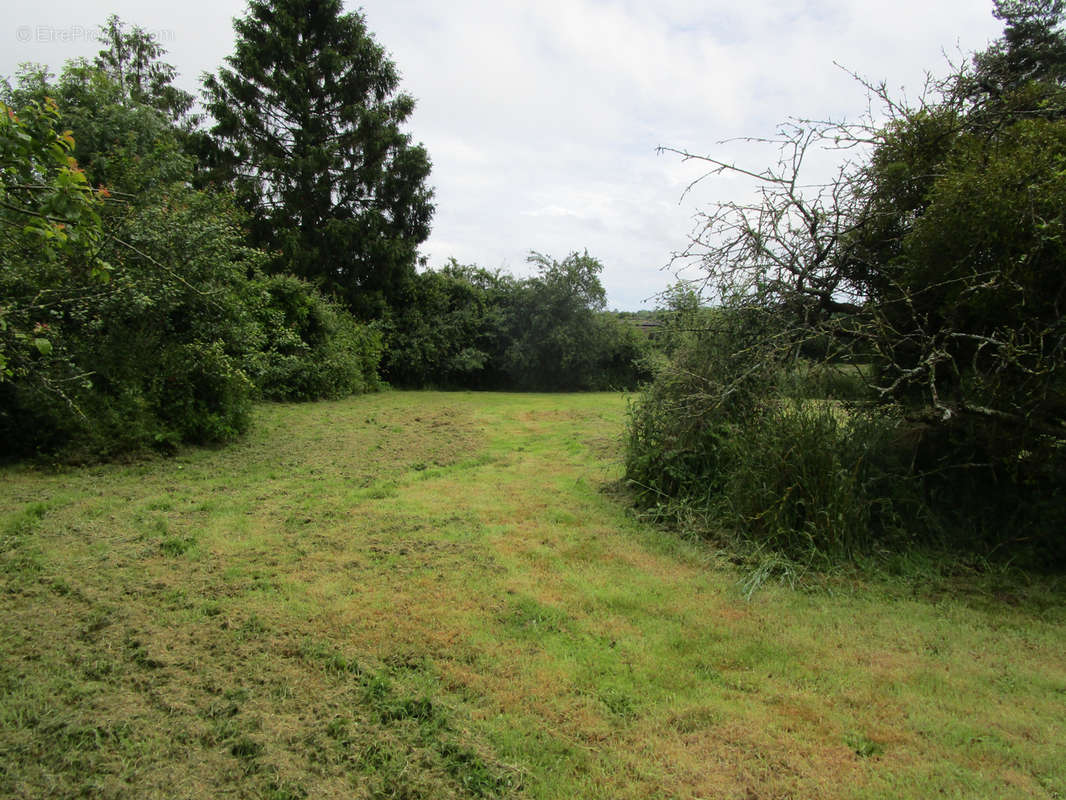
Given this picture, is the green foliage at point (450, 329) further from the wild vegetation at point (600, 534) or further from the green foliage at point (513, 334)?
the wild vegetation at point (600, 534)

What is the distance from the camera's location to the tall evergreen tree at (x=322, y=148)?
17172 millimetres

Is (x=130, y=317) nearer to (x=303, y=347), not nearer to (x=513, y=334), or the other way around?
(x=303, y=347)

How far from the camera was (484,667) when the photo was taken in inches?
111

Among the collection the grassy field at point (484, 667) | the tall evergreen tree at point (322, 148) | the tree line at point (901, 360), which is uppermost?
the tall evergreen tree at point (322, 148)

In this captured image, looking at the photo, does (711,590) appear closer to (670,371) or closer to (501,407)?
→ (670,371)

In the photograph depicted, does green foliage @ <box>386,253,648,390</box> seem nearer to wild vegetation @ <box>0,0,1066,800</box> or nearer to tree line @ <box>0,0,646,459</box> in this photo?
tree line @ <box>0,0,646,459</box>

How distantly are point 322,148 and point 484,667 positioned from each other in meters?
17.7

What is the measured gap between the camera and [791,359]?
505cm

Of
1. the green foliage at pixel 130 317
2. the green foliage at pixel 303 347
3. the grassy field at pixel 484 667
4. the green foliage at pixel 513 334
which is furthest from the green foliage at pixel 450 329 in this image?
the grassy field at pixel 484 667

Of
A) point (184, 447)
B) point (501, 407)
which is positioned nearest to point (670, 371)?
point (184, 447)

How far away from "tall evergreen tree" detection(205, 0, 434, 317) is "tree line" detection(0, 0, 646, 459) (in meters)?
0.05

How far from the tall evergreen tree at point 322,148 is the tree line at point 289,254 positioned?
55 mm

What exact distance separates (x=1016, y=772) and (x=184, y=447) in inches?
334

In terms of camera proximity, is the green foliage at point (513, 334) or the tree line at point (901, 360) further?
the green foliage at point (513, 334)
